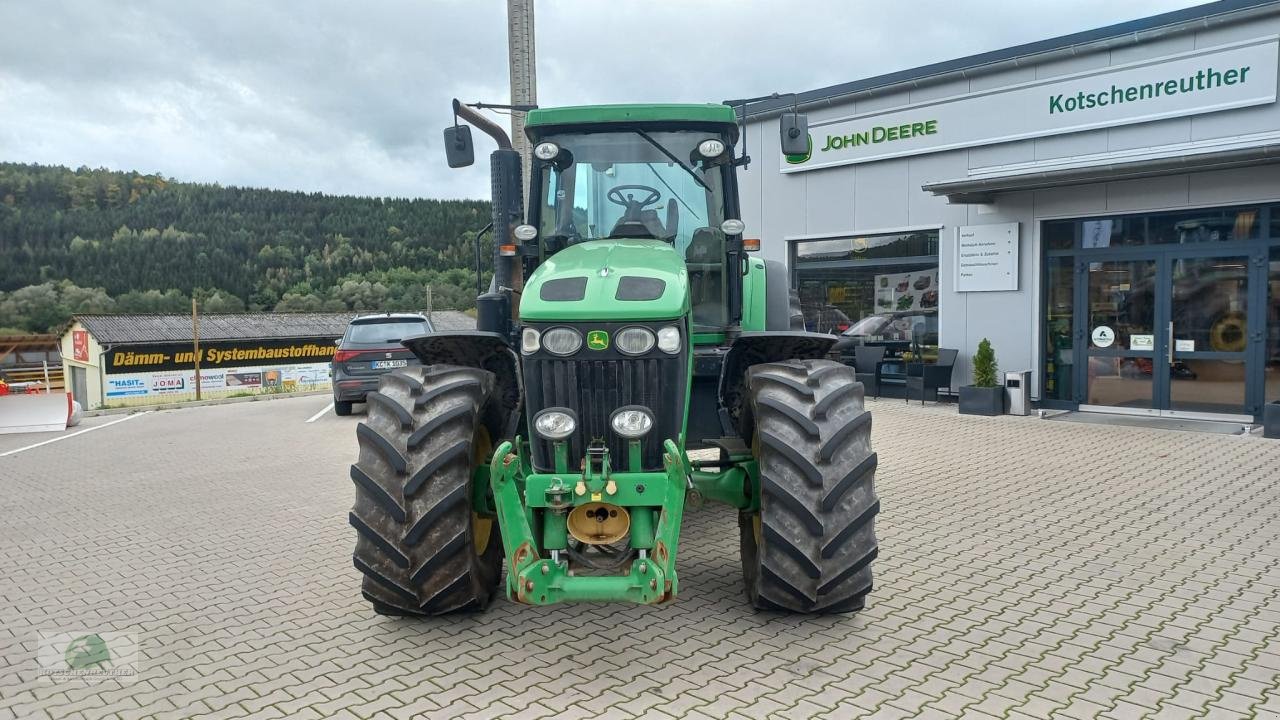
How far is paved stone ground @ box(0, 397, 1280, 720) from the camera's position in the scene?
12.5 ft

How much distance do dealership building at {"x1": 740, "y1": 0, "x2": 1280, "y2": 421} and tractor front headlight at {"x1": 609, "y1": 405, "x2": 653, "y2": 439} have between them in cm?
868

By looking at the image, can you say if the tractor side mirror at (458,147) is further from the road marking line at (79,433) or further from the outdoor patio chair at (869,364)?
the outdoor patio chair at (869,364)

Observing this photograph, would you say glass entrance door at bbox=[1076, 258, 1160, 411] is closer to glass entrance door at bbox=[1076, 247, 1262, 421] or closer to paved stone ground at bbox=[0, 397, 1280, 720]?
glass entrance door at bbox=[1076, 247, 1262, 421]

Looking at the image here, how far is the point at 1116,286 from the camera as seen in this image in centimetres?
1220

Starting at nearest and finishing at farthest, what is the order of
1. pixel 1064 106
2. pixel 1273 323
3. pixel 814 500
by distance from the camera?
pixel 814 500
pixel 1273 323
pixel 1064 106

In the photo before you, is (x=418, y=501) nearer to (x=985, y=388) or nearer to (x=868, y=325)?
(x=985, y=388)

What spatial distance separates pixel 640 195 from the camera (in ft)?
18.9

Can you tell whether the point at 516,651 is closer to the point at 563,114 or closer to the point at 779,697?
the point at 779,697

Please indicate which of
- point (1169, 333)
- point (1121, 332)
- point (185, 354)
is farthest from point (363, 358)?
point (185, 354)

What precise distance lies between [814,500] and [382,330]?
12.6 meters

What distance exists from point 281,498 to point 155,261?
254 ft

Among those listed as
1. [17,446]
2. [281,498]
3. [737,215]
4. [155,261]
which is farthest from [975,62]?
[155,261]

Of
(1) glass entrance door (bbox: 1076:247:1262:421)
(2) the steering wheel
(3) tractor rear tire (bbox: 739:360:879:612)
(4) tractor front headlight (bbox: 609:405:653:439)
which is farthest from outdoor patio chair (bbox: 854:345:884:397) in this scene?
(4) tractor front headlight (bbox: 609:405:653:439)
